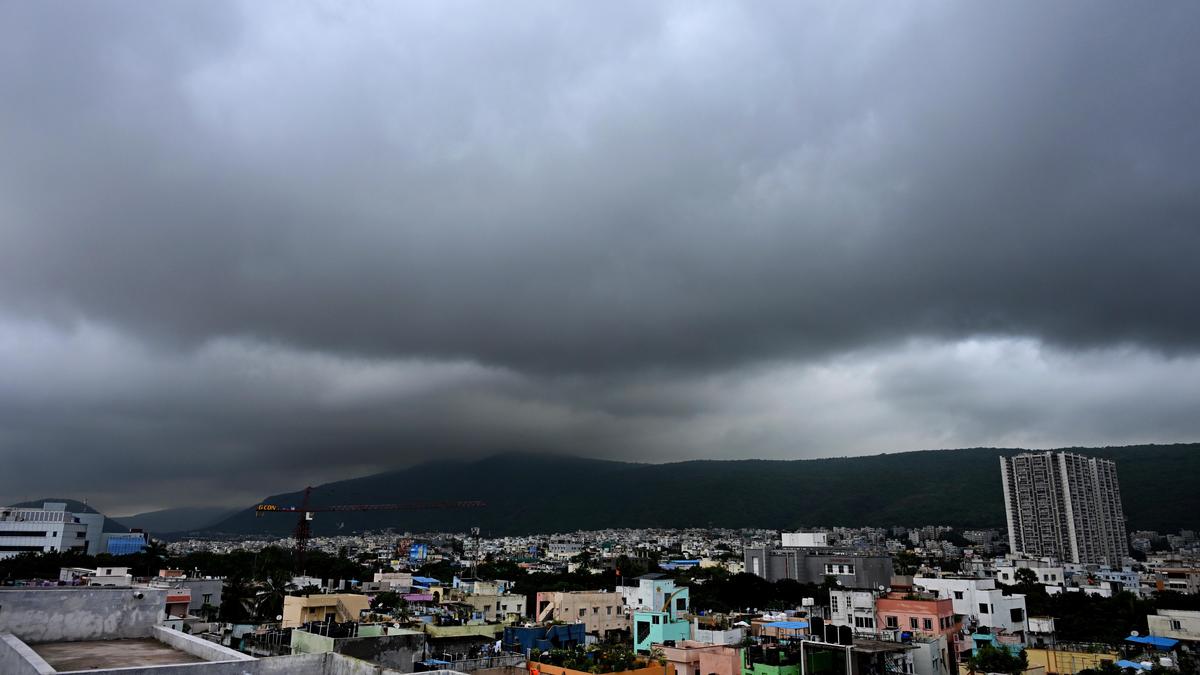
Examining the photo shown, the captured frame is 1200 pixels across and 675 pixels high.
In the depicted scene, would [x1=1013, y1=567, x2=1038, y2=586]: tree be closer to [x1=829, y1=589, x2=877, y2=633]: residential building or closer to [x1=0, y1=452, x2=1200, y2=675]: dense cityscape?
[x1=0, y1=452, x2=1200, y2=675]: dense cityscape

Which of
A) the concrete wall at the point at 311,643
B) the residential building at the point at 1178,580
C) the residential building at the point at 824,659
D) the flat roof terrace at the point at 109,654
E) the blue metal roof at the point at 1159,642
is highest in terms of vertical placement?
the flat roof terrace at the point at 109,654

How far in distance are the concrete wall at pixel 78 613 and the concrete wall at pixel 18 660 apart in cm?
183

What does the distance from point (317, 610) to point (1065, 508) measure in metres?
169

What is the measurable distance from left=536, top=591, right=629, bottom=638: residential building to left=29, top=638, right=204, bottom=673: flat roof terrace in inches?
1671

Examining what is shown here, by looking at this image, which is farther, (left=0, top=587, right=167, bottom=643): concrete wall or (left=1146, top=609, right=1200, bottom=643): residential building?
(left=1146, top=609, right=1200, bottom=643): residential building

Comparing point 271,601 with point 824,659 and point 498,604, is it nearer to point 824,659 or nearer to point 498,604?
point 498,604

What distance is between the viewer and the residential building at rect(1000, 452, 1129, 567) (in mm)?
158000

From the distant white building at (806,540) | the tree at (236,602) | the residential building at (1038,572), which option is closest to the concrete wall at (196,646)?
the tree at (236,602)

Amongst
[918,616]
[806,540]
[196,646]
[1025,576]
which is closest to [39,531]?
[918,616]

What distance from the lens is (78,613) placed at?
15.9 meters

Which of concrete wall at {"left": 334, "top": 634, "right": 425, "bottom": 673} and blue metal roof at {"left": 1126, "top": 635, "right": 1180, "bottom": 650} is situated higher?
concrete wall at {"left": 334, "top": 634, "right": 425, "bottom": 673}

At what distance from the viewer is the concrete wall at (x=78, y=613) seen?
49.3ft

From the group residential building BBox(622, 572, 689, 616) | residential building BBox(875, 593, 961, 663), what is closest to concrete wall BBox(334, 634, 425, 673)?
residential building BBox(622, 572, 689, 616)

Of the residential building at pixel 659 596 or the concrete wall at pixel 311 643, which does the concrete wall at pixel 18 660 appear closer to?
the concrete wall at pixel 311 643
